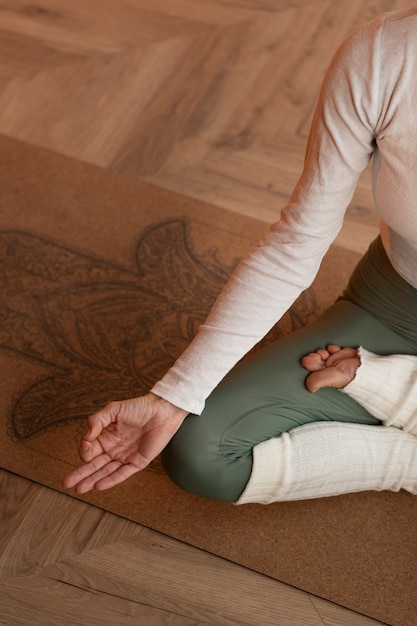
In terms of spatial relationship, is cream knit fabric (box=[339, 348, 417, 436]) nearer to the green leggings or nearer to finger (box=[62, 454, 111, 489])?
the green leggings

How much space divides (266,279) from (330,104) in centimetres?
26

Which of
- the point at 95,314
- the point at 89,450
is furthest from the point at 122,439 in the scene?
the point at 95,314

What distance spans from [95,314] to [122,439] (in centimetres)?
48

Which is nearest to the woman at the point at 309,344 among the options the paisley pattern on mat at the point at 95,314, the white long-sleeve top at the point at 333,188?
the white long-sleeve top at the point at 333,188

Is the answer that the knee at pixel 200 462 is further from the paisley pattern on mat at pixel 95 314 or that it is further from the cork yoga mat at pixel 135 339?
the paisley pattern on mat at pixel 95 314

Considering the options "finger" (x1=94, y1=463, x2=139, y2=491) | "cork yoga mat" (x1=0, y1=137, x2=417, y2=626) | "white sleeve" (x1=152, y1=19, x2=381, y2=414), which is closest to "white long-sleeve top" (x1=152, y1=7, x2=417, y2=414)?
"white sleeve" (x1=152, y1=19, x2=381, y2=414)

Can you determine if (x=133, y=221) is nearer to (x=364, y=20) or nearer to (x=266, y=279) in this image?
(x=266, y=279)

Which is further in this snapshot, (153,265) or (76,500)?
(153,265)

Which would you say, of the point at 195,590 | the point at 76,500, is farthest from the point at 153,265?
the point at 195,590

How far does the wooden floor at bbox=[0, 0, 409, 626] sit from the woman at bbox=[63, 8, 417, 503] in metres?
0.16

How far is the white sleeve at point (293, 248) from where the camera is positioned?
3.41 feet

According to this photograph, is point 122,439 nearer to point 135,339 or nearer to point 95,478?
point 95,478

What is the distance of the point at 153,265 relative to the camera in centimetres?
172

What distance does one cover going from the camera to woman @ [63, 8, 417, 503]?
102 cm
